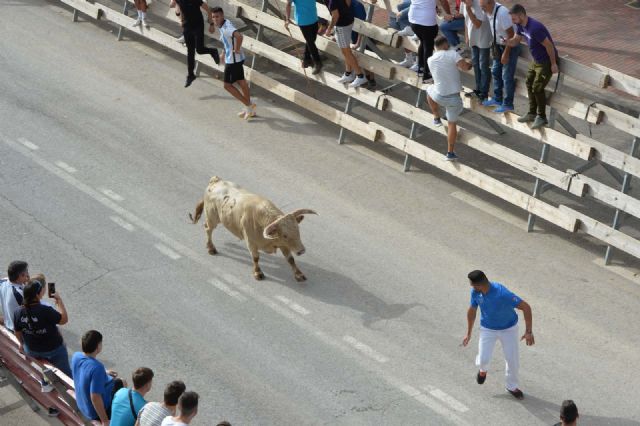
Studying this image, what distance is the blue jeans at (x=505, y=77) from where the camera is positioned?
15945mm

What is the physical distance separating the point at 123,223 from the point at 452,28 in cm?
644

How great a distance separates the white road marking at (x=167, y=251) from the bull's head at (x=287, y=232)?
1.86 m

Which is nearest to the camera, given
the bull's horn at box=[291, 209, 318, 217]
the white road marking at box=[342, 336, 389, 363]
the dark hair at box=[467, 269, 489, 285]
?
the dark hair at box=[467, 269, 489, 285]

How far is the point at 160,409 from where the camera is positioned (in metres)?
9.77

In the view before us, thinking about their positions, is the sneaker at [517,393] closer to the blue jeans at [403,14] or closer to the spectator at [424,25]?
the spectator at [424,25]

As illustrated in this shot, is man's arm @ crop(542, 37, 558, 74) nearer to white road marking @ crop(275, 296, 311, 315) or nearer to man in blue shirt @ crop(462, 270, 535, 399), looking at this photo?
man in blue shirt @ crop(462, 270, 535, 399)

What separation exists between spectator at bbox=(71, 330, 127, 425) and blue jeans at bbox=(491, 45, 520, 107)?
8.29m

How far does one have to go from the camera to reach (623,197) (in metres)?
15.0

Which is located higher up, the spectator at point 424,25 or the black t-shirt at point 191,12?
the spectator at point 424,25


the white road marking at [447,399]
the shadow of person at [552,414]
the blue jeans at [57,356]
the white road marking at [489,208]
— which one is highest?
the white road marking at [489,208]

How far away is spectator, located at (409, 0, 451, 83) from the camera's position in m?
17.0

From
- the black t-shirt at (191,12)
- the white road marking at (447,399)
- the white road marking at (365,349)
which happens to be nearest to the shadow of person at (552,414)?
the white road marking at (447,399)

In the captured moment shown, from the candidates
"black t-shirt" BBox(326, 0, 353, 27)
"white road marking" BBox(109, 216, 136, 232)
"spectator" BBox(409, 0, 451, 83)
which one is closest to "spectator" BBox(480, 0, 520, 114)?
"spectator" BBox(409, 0, 451, 83)

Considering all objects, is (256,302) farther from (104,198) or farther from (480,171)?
(480,171)
